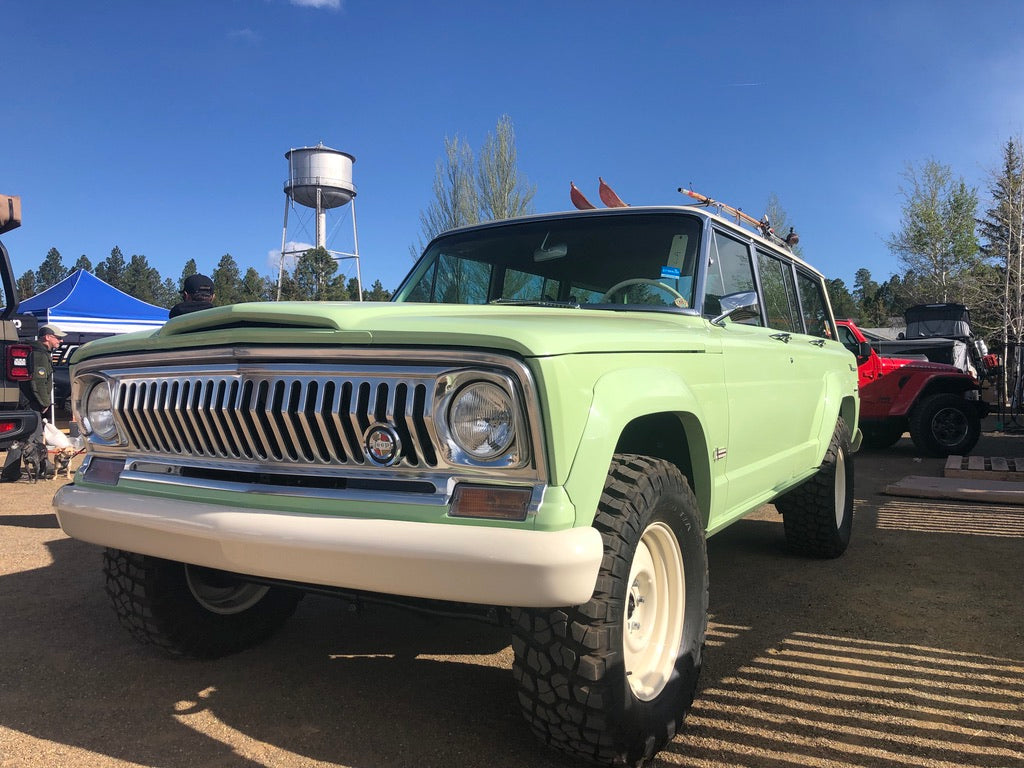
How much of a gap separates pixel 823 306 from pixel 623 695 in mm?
4195

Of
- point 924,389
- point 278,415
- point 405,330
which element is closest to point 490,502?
point 405,330

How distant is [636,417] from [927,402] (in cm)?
976

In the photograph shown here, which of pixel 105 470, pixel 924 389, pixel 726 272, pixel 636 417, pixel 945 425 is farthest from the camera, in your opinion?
pixel 945 425

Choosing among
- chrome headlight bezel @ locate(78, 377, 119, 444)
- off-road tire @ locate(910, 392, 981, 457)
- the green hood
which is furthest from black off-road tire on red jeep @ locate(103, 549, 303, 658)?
off-road tire @ locate(910, 392, 981, 457)

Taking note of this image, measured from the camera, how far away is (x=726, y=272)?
3396 millimetres

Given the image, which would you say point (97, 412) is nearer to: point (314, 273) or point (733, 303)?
point (733, 303)

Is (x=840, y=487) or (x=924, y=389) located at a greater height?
(x=924, y=389)

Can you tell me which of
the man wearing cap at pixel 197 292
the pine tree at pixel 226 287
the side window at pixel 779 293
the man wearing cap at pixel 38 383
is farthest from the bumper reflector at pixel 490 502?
the pine tree at pixel 226 287

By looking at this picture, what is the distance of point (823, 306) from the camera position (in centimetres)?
541

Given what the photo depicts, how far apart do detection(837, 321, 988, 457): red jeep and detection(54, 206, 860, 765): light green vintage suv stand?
8405mm

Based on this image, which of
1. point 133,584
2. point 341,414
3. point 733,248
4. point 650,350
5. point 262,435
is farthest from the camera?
point 733,248

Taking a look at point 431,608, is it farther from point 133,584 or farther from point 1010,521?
point 1010,521

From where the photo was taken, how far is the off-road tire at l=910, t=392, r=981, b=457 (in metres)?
10.2

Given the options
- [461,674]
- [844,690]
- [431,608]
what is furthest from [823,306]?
[431,608]
